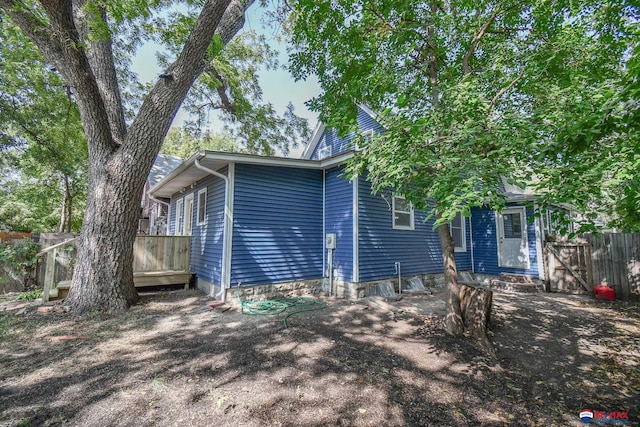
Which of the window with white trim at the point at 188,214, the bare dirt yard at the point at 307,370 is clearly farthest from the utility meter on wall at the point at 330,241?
the window with white trim at the point at 188,214

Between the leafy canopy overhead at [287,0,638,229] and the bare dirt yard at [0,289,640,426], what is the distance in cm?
184

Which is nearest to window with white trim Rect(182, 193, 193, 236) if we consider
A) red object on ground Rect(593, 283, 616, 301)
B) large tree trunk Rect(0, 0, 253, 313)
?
large tree trunk Rect(0, 0, 253, 313)

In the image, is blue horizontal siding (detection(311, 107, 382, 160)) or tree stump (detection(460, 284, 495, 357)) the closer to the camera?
tree stump (detection(460, 284, 495, 357))

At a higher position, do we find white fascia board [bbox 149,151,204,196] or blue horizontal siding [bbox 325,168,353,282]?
white fascia board [bbox 149,151,204,196]

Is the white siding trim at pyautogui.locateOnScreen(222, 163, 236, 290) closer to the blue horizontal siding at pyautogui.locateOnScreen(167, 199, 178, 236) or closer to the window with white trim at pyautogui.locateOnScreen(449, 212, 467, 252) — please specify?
the blue horizontal siding at pyautogui.locateOnScreen(167, 199, 178, 236)

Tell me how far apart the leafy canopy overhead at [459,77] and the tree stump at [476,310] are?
1548 millimetres

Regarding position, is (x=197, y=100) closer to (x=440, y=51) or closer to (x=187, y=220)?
(x=187, y=220)

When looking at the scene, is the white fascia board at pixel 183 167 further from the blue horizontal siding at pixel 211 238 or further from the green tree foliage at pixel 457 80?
the green tree foliage at pixel 457 80

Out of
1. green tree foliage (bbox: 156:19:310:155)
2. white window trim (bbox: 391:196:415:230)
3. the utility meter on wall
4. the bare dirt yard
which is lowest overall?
the bare dirt yard

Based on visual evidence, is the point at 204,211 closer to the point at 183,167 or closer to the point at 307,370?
the point at 183,167

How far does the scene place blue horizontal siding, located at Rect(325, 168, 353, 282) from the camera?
663cm

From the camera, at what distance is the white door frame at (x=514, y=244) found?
8250 mm

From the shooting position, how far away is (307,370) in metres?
3.05
